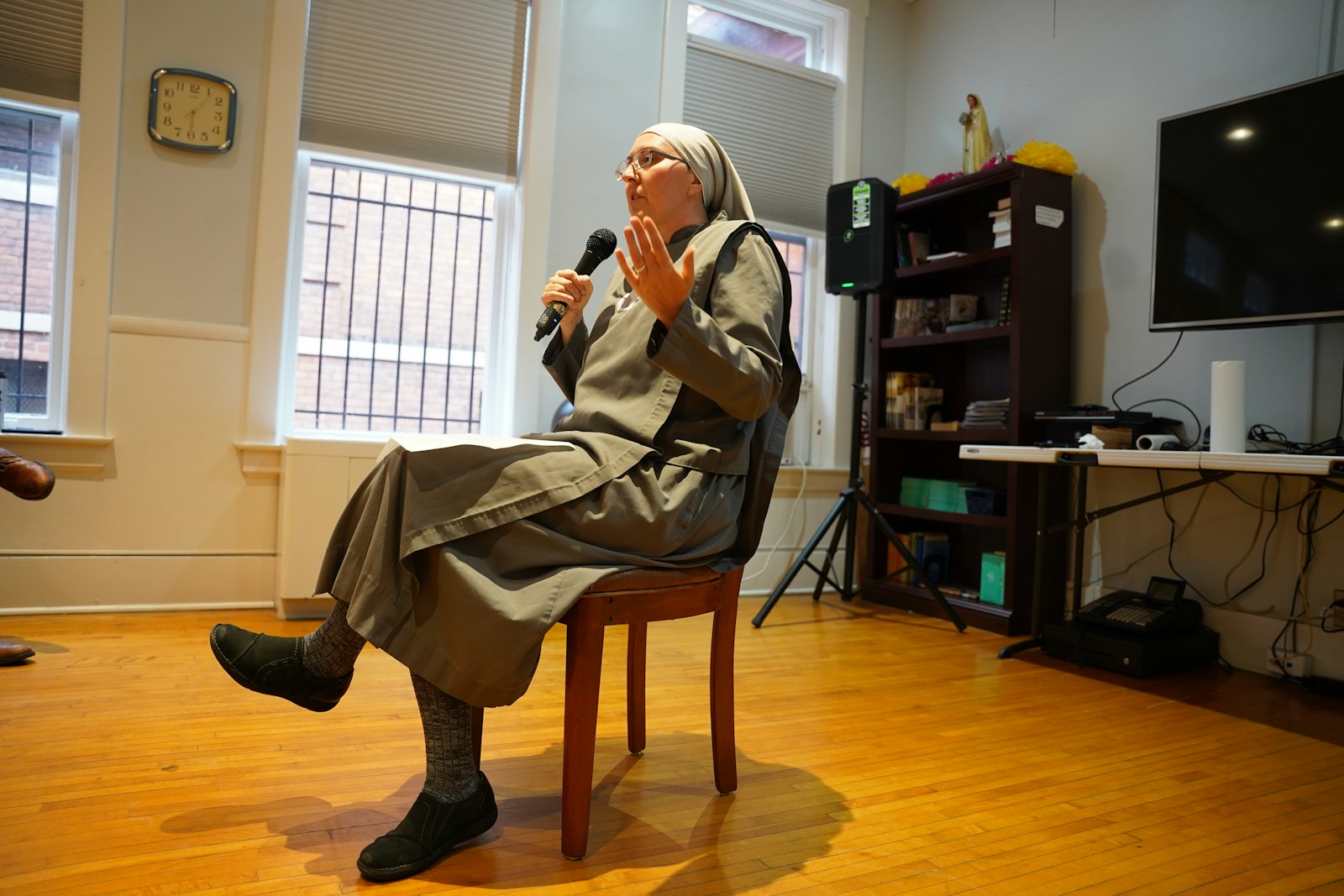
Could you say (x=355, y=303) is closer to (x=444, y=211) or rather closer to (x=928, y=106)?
(x=444, y=211)

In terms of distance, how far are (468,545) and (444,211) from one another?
2.87m

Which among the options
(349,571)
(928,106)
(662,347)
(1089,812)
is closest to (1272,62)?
(928,106)

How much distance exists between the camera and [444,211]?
3836 millimetres

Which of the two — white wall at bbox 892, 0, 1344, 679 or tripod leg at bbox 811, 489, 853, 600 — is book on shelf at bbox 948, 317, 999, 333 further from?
tripod leg at bbox 811, 489, 853, 600

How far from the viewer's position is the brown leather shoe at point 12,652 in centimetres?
238

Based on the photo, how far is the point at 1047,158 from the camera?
11.5ft

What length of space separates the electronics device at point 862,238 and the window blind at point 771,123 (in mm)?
591

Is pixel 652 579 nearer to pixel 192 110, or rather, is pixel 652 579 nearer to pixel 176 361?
pixel 176 361

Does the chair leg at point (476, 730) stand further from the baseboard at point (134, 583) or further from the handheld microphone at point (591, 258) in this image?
the baseboard at point (134, 583)

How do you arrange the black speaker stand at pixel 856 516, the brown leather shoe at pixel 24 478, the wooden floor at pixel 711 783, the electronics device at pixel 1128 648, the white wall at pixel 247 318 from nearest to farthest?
1. the wooden floor at pixel 711 783
2. the brown leather shoe at pixel 24 478
3. the electronics device at pixel 1128 648
4. the white wall at pixel 247 318
5. the black speaker stand at pixel 856 516

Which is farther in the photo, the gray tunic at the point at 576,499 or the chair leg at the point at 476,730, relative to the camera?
the chair leg at the point at 476,730

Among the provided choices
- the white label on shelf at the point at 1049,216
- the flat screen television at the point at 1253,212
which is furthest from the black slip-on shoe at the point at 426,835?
the white label on shelf at the point at 1049,216

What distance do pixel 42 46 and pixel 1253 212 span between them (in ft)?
13.3

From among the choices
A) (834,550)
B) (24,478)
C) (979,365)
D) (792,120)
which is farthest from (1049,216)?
(24,478)
